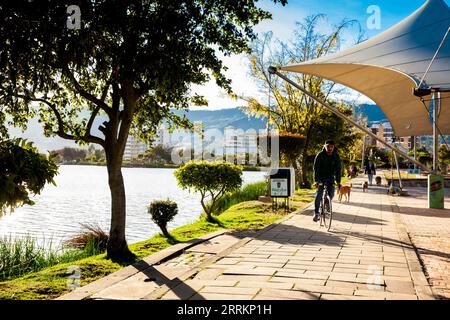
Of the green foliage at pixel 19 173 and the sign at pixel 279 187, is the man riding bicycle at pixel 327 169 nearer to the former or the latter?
the sign at pixel 279 187

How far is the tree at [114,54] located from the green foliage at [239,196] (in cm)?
838

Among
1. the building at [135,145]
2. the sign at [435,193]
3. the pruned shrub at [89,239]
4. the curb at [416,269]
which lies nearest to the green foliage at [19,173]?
the curb at [416,269]

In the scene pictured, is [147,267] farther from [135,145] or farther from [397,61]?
[397,61]

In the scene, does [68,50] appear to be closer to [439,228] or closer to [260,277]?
[260,277]

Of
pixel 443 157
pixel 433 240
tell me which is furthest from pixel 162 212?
pixel 443 157

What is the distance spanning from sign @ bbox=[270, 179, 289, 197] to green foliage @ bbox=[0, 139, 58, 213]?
29.1ft

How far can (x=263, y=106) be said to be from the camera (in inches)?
1115

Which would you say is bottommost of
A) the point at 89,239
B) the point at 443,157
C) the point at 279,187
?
the point at 89,239

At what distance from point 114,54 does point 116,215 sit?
2921 mm

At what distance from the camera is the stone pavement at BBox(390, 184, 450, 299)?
5.28 meters

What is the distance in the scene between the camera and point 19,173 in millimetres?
4379

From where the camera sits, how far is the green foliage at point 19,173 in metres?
4.19

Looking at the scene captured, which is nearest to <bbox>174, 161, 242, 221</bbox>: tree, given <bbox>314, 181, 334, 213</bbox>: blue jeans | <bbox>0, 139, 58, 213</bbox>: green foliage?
<bbox>314, 181, 334, 213</bbox>: blue jeans
